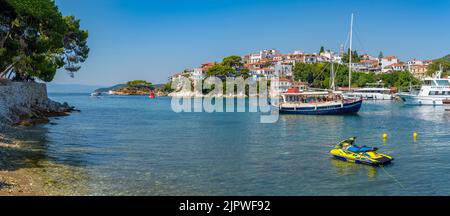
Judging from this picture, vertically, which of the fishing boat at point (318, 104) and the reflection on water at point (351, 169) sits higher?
the fishing boat at point (318, 104)

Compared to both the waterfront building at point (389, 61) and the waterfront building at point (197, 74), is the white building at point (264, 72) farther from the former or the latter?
the waterfront building at point (389, 61)

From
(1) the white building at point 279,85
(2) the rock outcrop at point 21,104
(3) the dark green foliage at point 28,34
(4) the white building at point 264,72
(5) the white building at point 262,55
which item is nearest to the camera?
(2) the rock outcrop at point 21,104

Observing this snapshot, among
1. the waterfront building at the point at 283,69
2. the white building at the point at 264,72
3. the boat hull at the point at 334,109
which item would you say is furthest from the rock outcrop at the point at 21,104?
the waterfront building at the point at 283,69

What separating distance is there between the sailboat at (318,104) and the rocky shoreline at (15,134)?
28.7m

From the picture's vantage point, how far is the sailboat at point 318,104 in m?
54.9

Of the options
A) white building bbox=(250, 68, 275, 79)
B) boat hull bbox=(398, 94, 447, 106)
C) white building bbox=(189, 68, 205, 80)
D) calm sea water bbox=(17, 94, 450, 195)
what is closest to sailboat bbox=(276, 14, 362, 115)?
calm sea water bbox=(17, 94, 450, 195)

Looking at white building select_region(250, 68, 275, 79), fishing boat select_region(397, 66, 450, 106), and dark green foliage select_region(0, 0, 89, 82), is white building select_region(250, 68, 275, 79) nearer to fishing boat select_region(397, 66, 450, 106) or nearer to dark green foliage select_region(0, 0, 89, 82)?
fishing boat select_region(397, 66, 450, 106)

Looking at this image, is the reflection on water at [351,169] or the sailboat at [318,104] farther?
the sailboat at [318,104]

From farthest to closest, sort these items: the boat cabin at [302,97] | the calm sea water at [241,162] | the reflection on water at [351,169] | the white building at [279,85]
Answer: the white building at [279,85] → the boat cabin at [302,97] → the reflection on water at [351,169] → the calm sea water at [241,162]

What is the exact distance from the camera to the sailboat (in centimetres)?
5494

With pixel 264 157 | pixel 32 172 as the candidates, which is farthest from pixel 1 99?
pixel 264 157

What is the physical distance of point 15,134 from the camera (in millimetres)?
27391

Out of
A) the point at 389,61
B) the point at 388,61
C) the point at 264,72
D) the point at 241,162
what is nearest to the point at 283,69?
the point at 264,72

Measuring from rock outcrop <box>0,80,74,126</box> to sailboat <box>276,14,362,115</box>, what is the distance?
29083mm
